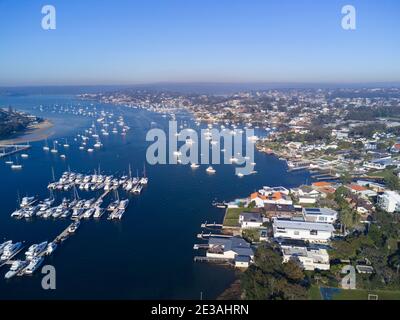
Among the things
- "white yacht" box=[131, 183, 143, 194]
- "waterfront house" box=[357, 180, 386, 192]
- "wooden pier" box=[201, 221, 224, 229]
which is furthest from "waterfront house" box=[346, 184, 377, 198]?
"white yacht" box=[131, 183, 143, 194]

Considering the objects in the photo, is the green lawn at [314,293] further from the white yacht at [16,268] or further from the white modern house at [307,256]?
the white yacht at [16,268]

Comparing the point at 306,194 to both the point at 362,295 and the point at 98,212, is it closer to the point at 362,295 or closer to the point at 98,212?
the point at 362,295

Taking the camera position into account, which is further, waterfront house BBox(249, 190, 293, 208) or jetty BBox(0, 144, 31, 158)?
jetty BBox(0, 144, 31, 158)

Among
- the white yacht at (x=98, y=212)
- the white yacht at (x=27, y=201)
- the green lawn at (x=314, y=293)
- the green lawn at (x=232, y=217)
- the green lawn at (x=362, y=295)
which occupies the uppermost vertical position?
the white yacht at (x=27, y=201)

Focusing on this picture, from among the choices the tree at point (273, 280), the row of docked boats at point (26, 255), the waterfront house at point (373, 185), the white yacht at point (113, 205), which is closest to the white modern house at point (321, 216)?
the tree at point (273, 280)

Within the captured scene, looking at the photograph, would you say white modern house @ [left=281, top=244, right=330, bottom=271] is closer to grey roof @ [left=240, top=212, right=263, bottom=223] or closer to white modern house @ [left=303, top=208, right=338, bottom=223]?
grey roof @ [left=240, top=212, right=263, bottom=223]

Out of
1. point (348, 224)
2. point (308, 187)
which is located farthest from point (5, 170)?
point (348, 224)
